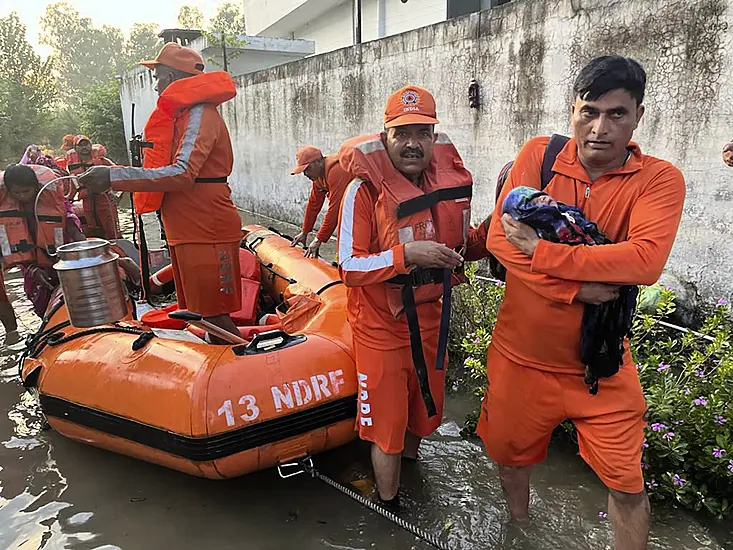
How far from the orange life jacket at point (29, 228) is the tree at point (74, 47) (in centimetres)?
6775

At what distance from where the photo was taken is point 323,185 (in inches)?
185

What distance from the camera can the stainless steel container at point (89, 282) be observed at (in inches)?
126

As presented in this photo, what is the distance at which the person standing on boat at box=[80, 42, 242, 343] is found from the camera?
299 cm

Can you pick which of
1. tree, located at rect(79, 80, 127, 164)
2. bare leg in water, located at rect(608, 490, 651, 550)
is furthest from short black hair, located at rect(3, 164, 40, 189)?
tree, located at rect(79, 80, 127, 164)

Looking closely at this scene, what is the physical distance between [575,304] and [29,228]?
4196mm

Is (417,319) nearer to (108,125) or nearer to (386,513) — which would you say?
(386,513)

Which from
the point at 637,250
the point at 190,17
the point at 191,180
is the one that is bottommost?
the point at 637,250

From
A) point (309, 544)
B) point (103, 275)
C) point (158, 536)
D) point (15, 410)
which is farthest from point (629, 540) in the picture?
point (15, 410)

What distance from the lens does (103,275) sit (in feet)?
10.8

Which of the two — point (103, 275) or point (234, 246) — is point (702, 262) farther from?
point (103, 275)

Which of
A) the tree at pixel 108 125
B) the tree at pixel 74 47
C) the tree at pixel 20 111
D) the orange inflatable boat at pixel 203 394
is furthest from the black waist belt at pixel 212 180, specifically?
the tree at pixel 74 47

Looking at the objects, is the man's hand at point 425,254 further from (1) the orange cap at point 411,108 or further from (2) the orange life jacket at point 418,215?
(1) the orange cap at point 411,108

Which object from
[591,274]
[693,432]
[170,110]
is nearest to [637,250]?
[591,274]

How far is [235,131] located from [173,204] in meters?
9.43
